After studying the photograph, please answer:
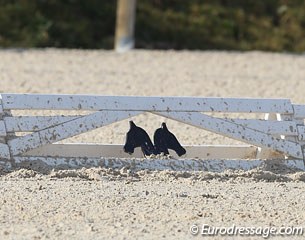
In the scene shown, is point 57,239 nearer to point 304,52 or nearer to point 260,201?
point 260,201

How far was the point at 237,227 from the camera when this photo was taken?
566 cm

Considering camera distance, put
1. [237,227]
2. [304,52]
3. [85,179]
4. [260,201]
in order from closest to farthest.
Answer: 1. [237,227]
2. [260,201]
3. [85,179]
4. [304,52]

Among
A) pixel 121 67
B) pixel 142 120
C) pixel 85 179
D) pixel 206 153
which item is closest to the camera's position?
pixel 85 179

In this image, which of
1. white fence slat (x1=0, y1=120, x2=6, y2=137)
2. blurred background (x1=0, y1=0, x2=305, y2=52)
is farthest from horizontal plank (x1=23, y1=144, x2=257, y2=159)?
blurred background (x1=0, y1=0, x2=305, y2=52)

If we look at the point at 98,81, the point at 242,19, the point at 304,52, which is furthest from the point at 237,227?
the point at 242,19

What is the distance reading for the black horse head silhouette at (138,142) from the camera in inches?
287

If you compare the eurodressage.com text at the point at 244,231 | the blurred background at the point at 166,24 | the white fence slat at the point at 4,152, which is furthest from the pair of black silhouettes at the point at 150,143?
the blurred background at the point at 166,24

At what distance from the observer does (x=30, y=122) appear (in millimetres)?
7094

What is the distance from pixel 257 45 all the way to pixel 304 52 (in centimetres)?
102

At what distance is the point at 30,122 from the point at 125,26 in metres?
10.2

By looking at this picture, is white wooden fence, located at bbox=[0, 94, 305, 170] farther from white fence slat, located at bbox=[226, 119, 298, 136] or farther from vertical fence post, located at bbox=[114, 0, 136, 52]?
vertical fence post, located at bbox=[114, 0, 136, 52]

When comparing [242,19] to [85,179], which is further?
[242,19]

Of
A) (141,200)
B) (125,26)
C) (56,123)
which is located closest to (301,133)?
(141,200)

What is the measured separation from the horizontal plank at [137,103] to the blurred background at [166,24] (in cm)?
1016
